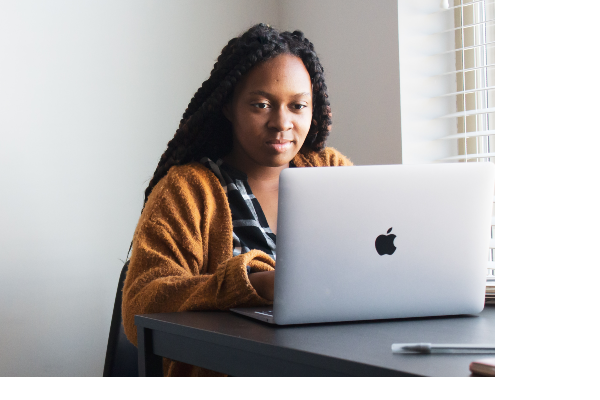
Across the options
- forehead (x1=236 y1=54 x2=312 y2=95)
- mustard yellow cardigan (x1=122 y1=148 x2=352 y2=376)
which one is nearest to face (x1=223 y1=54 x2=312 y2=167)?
forehead (x1=236 y1=54 x2=312 y2=95)

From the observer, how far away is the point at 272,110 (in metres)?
1.36

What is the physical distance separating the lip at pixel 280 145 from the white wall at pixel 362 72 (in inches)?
23.2

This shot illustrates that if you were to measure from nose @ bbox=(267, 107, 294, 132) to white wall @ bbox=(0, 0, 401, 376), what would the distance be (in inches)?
24.3

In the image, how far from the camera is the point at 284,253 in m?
0.78

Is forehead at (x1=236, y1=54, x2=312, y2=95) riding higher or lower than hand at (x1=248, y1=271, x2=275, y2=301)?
higher

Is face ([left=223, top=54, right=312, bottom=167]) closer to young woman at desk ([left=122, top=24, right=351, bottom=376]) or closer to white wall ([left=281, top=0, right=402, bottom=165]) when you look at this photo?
young woman at desk ([left=122, top=24, right=351, bottom=376])

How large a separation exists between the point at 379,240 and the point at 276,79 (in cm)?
66

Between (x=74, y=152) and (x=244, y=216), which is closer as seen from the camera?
(x=244, y=216)

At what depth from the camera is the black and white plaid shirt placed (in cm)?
132

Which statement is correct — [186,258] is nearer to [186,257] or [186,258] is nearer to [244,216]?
[186,257]

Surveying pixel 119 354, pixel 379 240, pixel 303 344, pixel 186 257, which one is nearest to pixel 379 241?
pixel 379 240
